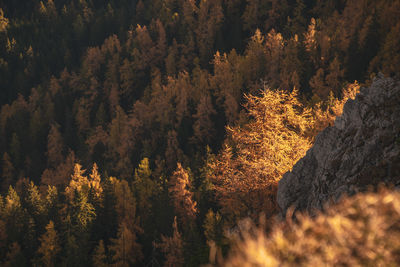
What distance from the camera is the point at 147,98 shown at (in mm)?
108625

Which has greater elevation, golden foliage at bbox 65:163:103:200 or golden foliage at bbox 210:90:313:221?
golden foliage at bbox 65:163:103:200

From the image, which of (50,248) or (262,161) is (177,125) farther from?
(262,161)

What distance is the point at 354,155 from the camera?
11641 millimetres

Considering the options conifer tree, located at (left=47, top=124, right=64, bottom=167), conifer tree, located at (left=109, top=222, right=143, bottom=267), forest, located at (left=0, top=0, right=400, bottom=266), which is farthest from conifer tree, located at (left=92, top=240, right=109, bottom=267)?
conifer tree, located at (left=47, top=124, right=64, bottom=167)

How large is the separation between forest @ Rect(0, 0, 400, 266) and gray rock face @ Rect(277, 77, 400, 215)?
2.14 m

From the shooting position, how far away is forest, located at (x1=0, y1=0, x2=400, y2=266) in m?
19.3

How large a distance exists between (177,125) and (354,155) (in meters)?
67.6

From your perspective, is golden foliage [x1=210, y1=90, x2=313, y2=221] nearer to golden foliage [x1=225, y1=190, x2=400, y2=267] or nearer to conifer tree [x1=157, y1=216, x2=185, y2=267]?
golden foliage [x1=225, y1=190, x2=400, y2=267]

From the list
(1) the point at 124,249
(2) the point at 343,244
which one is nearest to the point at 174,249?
(1) the point at 124,249

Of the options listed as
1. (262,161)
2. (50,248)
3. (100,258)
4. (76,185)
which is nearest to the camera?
(262,161)

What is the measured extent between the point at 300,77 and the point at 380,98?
65.4 meters

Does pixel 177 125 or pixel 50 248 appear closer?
pixel 50 248

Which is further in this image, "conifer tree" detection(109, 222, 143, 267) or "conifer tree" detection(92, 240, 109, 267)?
"conifer tree" detection(109, 222, 143, 267)

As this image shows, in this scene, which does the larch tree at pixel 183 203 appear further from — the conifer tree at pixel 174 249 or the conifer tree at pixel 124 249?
the conifer tree at pixel 124 249
